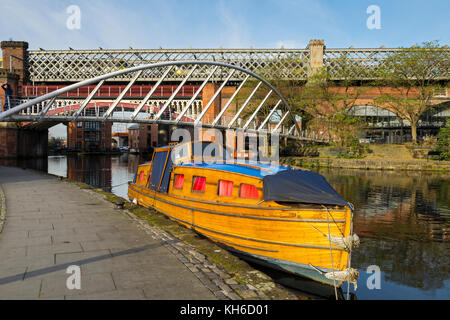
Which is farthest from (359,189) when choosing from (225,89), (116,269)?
(225,89)

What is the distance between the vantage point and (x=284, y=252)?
30.1ft

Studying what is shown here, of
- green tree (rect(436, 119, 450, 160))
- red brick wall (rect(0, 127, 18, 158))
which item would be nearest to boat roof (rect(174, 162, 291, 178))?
green tree (rect(436, 119, 450, 160))

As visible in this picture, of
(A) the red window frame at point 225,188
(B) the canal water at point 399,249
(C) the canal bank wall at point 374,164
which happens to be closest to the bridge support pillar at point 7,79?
(C) the canal bank wall at point 374,164

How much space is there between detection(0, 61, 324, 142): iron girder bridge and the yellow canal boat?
16.1 metres

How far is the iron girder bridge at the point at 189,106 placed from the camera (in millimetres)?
26000

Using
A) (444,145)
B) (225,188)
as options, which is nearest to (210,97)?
(444,145)

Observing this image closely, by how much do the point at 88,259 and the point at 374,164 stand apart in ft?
150

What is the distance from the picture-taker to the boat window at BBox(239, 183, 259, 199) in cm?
1041

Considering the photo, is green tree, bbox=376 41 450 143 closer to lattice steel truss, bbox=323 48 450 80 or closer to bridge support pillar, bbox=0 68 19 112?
lattice steel truss, bbox=323 48 450 80

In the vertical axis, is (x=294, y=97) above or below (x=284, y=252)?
above
